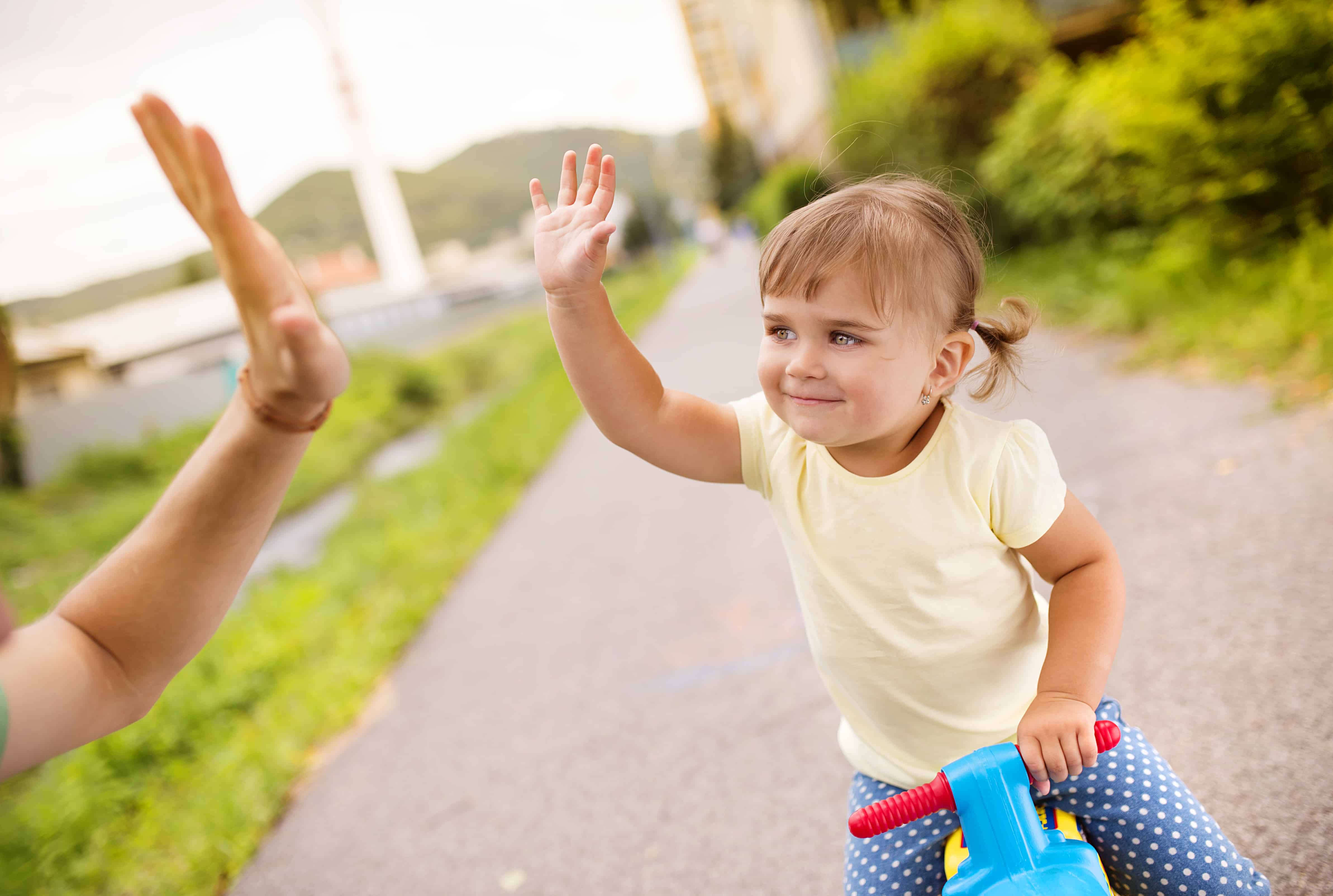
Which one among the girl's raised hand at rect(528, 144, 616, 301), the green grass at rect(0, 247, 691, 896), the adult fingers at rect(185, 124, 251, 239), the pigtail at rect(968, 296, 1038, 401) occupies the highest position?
the adult fingers at rect(185, 124, 251, 239)

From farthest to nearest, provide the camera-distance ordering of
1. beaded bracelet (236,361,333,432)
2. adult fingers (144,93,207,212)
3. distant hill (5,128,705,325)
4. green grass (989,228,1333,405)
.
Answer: distant hill (5,128,705,325) → green grass (989,228,1333,405) → beaded bracelet (236,361,333,432) → adult fingers (144,93,207,212)

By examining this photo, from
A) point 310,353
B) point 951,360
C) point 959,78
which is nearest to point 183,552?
point 310,353

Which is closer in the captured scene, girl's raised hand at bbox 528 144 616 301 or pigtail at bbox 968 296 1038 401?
girl's raised hand at bbox 528 144 616 301

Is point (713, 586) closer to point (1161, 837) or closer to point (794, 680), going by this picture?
point (794, 680)

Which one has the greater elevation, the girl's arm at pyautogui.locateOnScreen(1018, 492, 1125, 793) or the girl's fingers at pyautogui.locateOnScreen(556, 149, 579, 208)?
the girl's fingers at pyautogui.locateOnScreen(556, 149, 579, 208)

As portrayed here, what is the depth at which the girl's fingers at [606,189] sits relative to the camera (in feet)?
4.70

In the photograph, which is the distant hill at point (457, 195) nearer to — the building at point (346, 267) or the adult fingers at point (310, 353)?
the building at point (346, 267)

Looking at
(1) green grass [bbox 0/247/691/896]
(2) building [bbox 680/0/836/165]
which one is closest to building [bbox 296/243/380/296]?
(2) building [bbox 680/0/836/165]

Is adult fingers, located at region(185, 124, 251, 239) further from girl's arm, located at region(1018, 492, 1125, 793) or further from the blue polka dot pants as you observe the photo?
the blue polka dot pants

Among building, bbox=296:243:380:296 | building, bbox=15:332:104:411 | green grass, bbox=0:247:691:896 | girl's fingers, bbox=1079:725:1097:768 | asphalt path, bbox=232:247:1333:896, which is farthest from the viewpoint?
building, bbox=296:243:380:296

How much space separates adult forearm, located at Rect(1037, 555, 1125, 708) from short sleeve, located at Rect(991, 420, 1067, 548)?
0.34 feet

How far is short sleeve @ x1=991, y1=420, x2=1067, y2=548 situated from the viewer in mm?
1380

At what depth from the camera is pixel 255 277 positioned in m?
1.01

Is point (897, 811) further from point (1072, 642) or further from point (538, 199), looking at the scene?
point (538, 199)
